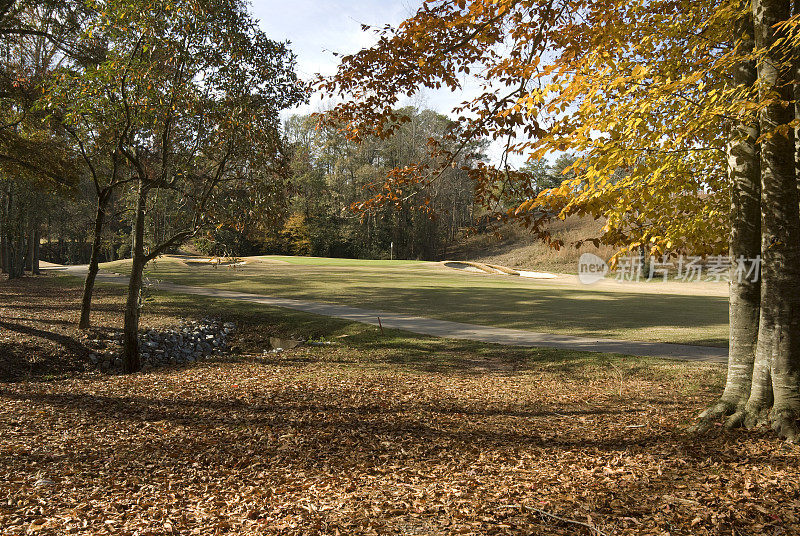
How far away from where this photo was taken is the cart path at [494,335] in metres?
9.14

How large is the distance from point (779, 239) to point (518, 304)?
40.3 feet

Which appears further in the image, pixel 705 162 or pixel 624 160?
pixel 705 162

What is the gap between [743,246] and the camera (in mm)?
4688

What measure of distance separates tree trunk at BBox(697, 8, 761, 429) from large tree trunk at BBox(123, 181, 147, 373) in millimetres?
8249

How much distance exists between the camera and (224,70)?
822 cm

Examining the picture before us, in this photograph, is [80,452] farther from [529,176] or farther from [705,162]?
[705,162]

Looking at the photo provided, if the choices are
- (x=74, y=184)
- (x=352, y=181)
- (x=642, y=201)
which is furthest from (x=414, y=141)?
(x=642, y=201)

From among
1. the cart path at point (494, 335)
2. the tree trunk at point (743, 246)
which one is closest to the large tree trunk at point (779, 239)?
the tree trunk at point (743, 246)

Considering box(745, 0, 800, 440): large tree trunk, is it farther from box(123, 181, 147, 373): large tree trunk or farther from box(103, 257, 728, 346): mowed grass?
box(123, 181, 147, 373): large tree trunk

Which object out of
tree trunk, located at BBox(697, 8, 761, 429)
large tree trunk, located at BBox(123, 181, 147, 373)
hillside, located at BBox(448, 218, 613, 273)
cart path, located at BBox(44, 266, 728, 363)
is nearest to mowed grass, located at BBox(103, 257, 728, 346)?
cart path, located at BBox(44, 266, 728, 363)

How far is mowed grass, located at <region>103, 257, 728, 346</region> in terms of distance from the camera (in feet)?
38.9

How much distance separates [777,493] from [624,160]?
8.40 feet

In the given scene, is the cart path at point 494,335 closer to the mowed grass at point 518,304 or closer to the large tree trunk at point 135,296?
the mowed grass at point 518,304

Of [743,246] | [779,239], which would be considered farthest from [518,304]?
[779,239]
